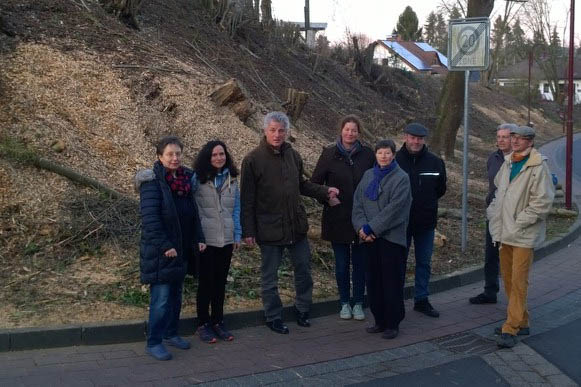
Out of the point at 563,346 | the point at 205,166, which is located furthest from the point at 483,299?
the point at 205,166

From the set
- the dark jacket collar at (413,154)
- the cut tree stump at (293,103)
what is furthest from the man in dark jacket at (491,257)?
the cut tree stump at (293,103)

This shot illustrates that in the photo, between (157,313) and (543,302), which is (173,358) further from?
(543,302)

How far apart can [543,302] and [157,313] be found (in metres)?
4.39

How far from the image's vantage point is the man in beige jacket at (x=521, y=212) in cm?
625

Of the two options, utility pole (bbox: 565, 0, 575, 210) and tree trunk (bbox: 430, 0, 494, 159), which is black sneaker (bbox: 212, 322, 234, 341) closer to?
utility pole (bbox: 565, 0, 575, 210)

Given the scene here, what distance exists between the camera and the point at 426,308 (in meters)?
7.39

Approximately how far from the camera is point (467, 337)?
6.74m

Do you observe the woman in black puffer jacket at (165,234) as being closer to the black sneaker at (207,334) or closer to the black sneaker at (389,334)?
the black sneaker at (207,334)

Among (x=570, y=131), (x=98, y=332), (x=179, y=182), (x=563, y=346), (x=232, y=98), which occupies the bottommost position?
(x=563, y=346)

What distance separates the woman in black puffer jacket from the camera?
562cm

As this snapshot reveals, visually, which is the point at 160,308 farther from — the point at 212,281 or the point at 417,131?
the point at 417,131

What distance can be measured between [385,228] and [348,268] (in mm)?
807

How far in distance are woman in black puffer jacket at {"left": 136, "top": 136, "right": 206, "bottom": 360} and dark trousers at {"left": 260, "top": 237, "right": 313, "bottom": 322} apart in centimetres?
78

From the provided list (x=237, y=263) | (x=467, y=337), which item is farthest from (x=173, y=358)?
(x=467, y=337)
